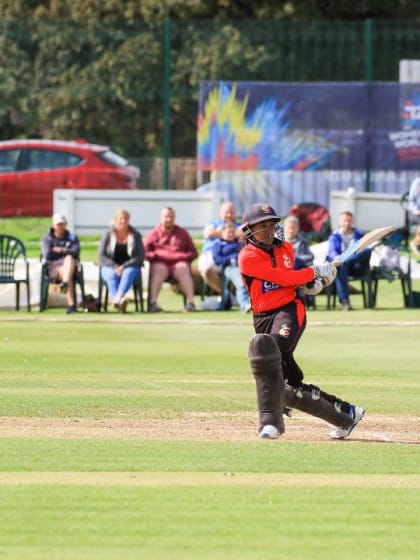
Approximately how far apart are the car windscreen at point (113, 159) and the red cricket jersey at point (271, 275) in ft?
65.0

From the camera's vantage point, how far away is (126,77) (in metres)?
34.0

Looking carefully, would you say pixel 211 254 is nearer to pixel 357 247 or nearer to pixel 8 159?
pixel 8 159

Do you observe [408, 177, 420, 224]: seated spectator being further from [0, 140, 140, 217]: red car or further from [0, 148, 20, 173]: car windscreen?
[0, 148, 20, 173]: car windscreen

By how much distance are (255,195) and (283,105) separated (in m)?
1.63

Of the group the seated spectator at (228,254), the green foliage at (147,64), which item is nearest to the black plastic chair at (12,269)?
the seated spectator at (228,254)

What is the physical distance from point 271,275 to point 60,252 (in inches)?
446

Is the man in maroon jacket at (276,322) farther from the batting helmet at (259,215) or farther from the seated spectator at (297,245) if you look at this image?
the seated spectator at (297,245)

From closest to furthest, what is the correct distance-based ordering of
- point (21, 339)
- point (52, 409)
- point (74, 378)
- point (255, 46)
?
1. point (52, 409)
2. point (74, 378)
3. point (21, 339)
4. point (255, 46)

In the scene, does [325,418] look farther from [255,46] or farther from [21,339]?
[255,46]

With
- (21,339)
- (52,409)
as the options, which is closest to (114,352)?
(21,339)

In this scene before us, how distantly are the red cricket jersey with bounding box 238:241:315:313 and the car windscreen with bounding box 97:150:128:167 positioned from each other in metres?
19.8

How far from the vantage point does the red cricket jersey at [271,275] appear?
34.1ft

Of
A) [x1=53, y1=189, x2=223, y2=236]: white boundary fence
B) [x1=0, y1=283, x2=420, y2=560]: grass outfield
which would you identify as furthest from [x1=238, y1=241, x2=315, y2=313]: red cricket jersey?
[x1=53, y1=189, x2=223, y2=236]: white boundary fence

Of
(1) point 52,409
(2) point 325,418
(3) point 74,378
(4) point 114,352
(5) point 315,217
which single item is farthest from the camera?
(5) point 315,217
